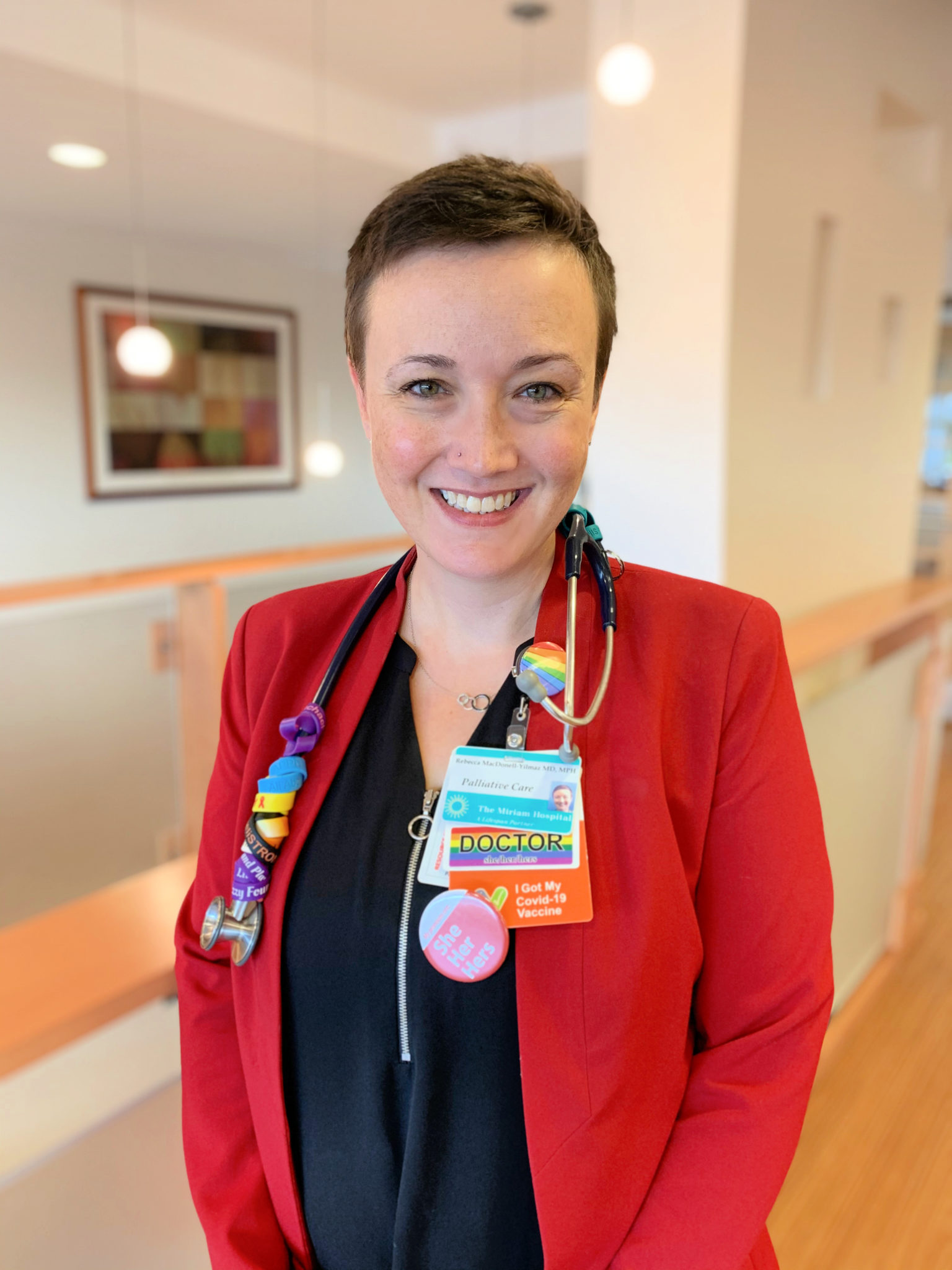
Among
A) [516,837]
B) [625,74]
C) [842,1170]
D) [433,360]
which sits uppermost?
[625,74]

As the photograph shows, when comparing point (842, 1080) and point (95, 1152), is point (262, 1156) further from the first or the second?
point (842, 1080)

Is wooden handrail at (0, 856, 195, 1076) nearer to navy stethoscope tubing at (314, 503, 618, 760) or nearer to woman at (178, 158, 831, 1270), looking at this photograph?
woman at (178, 158, 831, 1270)

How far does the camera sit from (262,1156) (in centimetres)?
97

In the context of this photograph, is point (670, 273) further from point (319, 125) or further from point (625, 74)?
point (319, 125)

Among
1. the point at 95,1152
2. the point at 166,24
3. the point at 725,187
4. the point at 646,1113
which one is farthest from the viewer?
the point at 166,24

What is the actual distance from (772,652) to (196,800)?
8.16ft

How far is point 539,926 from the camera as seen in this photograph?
2.69ft

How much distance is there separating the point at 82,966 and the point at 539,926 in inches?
28.9

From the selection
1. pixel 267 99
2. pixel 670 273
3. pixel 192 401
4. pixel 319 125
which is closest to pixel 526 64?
pixel 319 125

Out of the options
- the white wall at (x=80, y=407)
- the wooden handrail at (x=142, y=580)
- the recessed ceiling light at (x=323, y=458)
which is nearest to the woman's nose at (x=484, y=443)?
the wooden handrail at (x=142, y=580)

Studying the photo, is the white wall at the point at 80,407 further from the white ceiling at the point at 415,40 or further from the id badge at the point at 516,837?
the id badge at the point at 516,837

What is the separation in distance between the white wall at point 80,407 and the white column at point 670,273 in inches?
156

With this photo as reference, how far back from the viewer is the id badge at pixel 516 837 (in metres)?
0.82

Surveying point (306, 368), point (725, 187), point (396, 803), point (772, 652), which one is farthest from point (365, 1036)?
point (306, 368)
